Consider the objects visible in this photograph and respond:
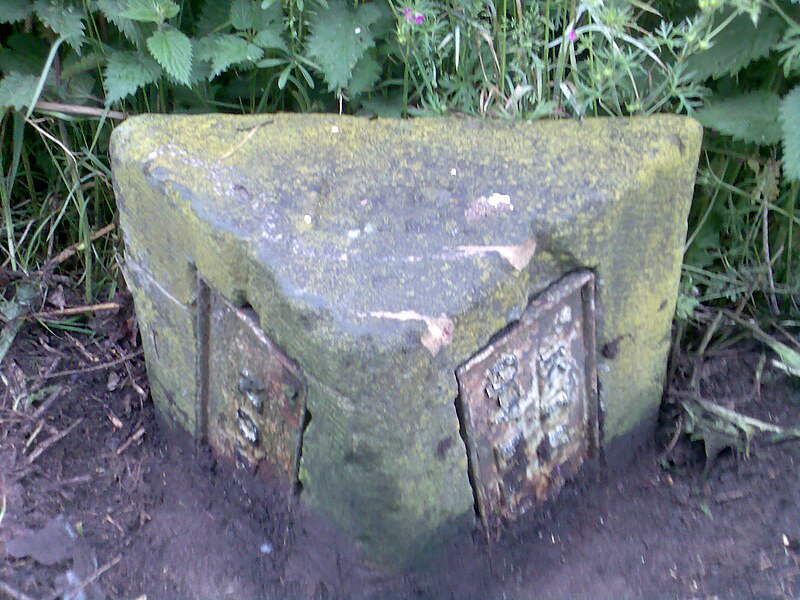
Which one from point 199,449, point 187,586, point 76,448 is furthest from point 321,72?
point 187,586

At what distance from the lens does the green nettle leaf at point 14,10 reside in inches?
70.4

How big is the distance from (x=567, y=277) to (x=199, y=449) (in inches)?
33.7

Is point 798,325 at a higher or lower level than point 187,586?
higher

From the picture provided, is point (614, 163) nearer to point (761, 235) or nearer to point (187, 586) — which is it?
point (761, 235)

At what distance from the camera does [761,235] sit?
6.42ft

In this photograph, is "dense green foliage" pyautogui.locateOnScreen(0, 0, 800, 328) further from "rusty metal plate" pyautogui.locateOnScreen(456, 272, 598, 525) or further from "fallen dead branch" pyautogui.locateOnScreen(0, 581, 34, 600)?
"fallen dead branch" pyautogui.locateOnScreen(0, 581, 34, 600)

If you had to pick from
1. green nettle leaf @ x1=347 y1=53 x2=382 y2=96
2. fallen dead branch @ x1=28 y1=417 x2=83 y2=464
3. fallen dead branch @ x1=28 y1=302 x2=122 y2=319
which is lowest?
fallen dead branch @ x1=28 y1=417 x2=83 y2=464

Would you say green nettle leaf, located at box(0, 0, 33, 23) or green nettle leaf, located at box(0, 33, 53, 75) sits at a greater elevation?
green nettle leaf, located at box(0, 0, 33, 23)

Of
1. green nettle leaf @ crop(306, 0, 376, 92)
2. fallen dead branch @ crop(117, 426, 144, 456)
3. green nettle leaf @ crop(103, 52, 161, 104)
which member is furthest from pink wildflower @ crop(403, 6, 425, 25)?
fallen dead branch @ crop(117, 426, 144, 456)

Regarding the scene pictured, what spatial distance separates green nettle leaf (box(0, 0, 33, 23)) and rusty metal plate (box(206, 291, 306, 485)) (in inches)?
33.4

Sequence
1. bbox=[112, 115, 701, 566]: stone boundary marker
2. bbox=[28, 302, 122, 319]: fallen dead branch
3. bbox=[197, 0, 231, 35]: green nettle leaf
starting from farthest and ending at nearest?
1. bbox=[28, 302, 122, 319]: fallen dead branch
2. bbox=[197, 0, 231, 35]: green nettle leaf
3. bbox=[112, 115, 701, 566]: stone boundary marker

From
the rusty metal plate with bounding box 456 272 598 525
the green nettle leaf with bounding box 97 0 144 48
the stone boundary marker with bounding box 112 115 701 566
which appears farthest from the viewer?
the green nettle leaf with bounding box 97 0 144 48

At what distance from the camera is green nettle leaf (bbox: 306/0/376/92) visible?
1.73 m

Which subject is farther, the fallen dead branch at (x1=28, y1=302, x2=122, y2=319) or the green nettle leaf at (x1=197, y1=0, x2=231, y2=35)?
the fallen dead branch at (x1=28, y1=302, x2=122, y2=319)
